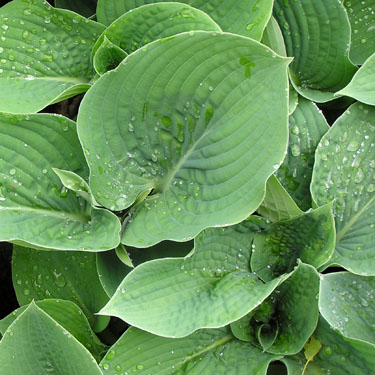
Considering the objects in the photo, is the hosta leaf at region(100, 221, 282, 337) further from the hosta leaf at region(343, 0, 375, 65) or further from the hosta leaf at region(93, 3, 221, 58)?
the hosta leaf at region(343, 0, 375, 65)

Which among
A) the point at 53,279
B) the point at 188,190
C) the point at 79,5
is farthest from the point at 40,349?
the point at 79,5

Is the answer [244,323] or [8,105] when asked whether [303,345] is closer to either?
[244,323]

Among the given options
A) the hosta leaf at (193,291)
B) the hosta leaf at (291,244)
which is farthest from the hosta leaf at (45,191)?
the hosta leaf at (291,244)

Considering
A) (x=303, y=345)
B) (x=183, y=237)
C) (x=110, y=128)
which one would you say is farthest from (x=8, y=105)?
(x=303, y=345)

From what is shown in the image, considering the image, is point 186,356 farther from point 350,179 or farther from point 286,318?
point 350,179

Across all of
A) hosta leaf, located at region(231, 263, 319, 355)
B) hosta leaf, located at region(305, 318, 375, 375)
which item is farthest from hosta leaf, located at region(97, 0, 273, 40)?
hosta leaf, located at region(305, 318, 375, 375)

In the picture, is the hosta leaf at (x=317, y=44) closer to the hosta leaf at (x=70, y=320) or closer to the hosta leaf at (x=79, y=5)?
the hosta leaf at (x=79, y=5)
